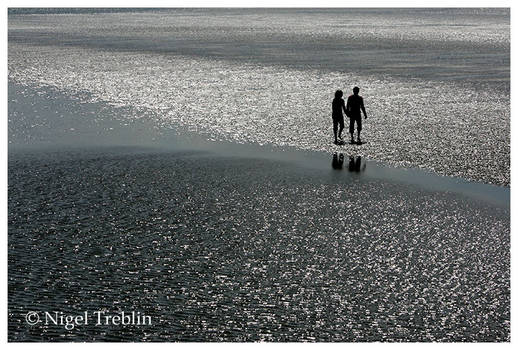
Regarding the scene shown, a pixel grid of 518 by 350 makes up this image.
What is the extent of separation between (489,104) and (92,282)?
2037cm

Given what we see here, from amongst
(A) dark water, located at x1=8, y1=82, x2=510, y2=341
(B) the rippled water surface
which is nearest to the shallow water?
(B) the rippled water surface

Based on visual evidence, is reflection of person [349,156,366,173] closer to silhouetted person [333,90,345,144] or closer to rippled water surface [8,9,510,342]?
rippled water surface [8,9,510,342]

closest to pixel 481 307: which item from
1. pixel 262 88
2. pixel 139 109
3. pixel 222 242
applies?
pixel 222 242

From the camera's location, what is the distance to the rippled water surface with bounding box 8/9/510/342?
10.5m

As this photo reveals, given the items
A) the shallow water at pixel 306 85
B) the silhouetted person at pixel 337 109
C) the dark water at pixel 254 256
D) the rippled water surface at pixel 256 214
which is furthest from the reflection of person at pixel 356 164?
the silhouetted person at pixel 337 109

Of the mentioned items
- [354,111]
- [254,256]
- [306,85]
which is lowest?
[254,256]

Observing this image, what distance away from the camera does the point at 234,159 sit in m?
19.6

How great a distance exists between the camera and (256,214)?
49.2 feet

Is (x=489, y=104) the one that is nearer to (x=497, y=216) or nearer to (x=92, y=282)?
(x=497, y=216)

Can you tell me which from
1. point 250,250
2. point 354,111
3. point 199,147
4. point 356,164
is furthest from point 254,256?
point 354,111

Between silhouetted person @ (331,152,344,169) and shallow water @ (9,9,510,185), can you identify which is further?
shallow water @ (9,9,510,185)

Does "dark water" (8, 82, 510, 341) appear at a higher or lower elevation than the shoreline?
lower

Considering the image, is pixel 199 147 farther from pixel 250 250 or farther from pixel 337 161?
pixel 250 250

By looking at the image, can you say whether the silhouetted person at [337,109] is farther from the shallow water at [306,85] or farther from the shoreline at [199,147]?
the shoreline at [199,147]
